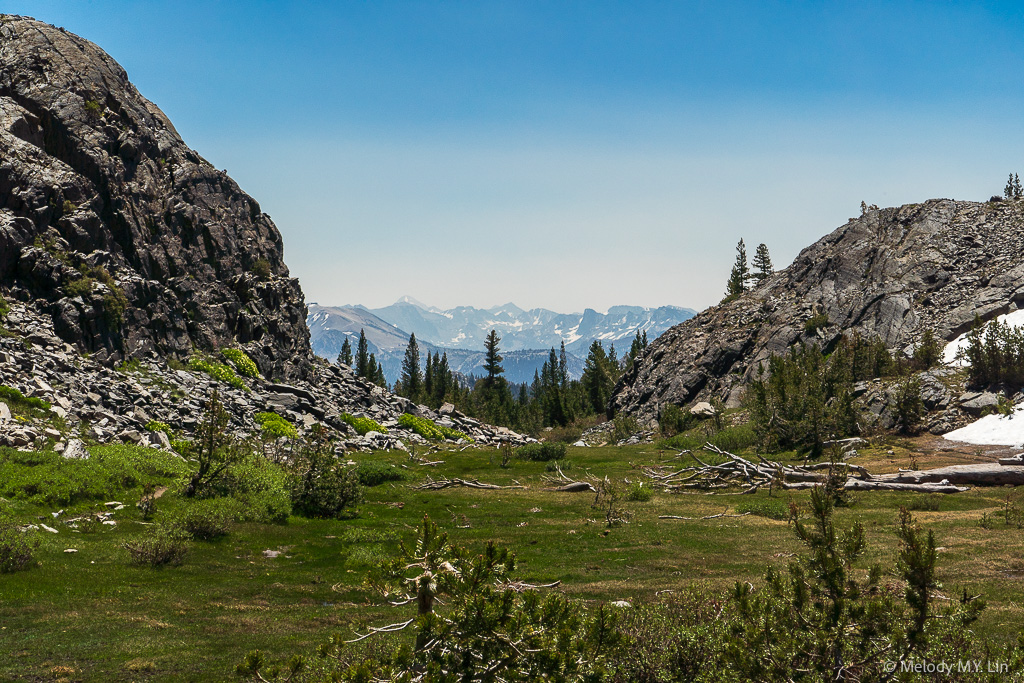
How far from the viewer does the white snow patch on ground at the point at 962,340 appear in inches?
2562

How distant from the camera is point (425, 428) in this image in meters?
69.4

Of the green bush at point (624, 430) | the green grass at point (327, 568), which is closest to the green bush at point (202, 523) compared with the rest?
the green grass at point (327, 568)

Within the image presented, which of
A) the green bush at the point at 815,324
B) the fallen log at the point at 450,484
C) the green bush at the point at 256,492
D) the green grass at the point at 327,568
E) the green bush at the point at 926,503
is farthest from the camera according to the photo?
the green bush at the point at 815,324

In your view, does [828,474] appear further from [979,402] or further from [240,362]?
[240,362]

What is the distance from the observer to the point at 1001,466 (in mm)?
30844

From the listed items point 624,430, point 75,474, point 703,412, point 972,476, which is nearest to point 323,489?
point 75,474

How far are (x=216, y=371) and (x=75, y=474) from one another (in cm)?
3273

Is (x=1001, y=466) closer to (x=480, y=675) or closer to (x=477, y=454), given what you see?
(x=480, y=675)

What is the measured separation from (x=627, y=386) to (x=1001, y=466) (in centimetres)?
8462

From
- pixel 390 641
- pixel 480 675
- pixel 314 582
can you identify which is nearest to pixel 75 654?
pixel 390 641

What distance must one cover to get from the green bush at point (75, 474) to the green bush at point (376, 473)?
11.8 metres

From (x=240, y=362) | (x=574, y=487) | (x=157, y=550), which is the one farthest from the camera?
(x=240, y=362)

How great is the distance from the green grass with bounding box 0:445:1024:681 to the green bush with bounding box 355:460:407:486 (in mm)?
6887

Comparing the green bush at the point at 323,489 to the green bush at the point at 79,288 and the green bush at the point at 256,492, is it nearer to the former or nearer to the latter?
the green bush at the point at 256,492
